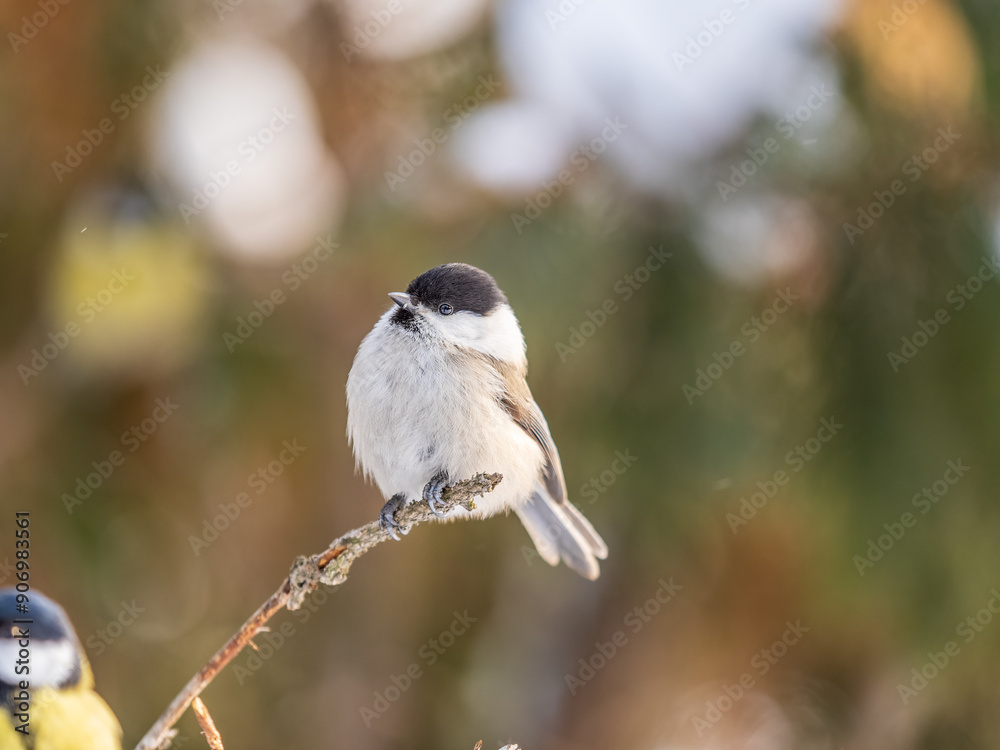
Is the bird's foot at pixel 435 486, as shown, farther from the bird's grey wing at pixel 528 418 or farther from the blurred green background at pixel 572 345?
the blurred green background at pixel 572 345

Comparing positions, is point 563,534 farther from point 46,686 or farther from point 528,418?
point 46,686

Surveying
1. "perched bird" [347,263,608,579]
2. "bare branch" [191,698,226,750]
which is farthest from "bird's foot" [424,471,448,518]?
"bare branch" [191,698,226,750]

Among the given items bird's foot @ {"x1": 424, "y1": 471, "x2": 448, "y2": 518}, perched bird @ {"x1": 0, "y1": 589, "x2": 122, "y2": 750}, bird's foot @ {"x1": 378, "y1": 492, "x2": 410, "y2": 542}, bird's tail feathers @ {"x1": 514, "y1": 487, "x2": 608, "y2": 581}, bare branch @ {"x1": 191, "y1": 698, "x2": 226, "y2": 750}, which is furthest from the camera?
bird's tail feathers @ {"x1": 514, "y1": 487, "x2": 608, "y2": 581}

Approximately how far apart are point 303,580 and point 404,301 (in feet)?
3.13

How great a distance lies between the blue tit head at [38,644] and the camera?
36.7 inches

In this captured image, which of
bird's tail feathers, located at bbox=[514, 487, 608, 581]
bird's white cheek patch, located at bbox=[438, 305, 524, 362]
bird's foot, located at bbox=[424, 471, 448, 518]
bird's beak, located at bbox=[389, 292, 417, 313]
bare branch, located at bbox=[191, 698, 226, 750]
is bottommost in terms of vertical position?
bird's tail feathers, located at bbox=[514, 487, 608, 581]

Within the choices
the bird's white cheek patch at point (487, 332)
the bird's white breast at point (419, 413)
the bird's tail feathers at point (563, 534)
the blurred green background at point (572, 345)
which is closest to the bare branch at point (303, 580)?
the bird's white breast at point (419, 413)

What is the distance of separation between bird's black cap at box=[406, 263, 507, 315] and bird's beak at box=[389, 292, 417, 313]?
0.02m

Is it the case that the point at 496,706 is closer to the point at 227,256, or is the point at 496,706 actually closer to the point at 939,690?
the point at 939,690

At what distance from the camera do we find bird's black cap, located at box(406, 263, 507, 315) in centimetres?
193

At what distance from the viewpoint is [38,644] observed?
3.06ft

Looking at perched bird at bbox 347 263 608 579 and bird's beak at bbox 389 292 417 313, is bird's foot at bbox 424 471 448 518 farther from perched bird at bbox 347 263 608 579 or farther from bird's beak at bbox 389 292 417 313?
bird's beak at bbox 389 292 417 313

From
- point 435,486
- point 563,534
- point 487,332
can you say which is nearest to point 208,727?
point 435,486

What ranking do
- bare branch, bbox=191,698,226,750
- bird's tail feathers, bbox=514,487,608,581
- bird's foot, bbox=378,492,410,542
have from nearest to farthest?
bare branch, bbox=191,698,226,750 < bird's foot, bbox=378,492,410,542 < bird's tail feathers, bbox=514,487,608,581
